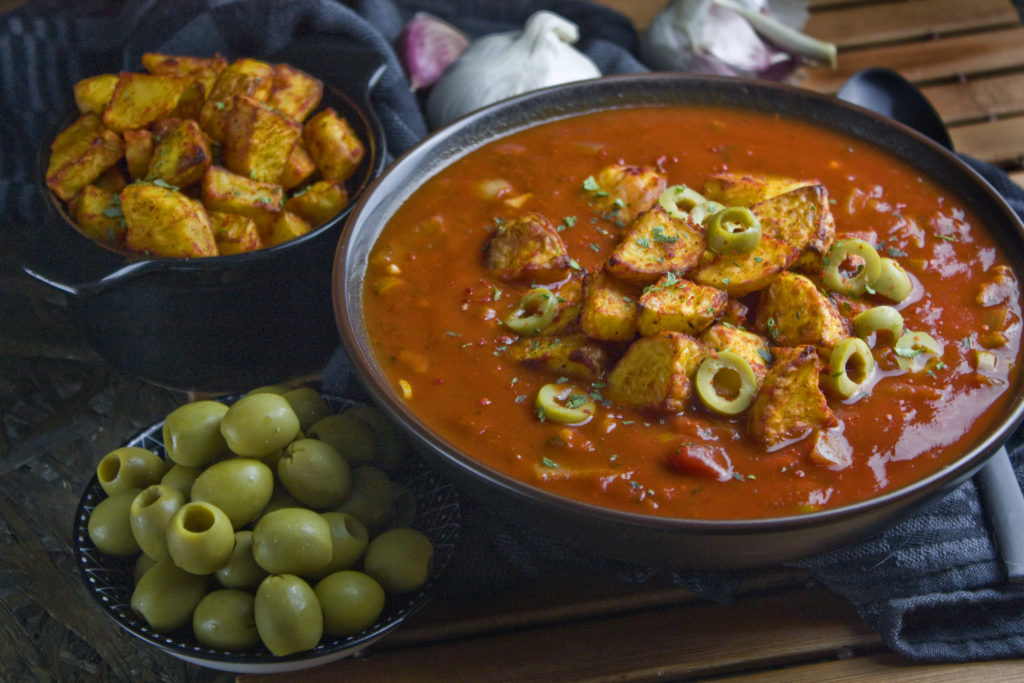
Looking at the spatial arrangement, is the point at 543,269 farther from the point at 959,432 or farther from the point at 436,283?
the point at 959,432

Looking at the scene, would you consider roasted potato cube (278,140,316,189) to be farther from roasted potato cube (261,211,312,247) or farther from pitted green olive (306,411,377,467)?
pitted green olive (306,411,377,467)

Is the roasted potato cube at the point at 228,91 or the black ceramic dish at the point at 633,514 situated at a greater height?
the black ceramic dish at the point at 633,514

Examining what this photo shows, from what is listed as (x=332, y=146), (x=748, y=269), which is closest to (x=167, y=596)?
(x=332, y=146)

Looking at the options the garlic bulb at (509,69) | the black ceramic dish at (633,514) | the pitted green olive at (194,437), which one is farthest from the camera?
the garlic bulb at (509,69)

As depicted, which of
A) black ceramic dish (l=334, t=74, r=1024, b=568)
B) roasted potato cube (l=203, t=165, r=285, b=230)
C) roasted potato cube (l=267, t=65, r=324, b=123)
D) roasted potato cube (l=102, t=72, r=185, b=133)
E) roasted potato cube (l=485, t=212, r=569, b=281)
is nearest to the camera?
black ceramic dish (l=334, t=74, r=1024, b=568)

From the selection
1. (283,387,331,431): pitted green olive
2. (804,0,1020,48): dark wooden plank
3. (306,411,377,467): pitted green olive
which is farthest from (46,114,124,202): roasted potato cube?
(804,0,1020,48): dark wooden plank

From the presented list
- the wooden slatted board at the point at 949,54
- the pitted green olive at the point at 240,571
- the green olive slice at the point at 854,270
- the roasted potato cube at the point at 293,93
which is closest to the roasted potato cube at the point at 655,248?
the green olive slice at the point at 854,270

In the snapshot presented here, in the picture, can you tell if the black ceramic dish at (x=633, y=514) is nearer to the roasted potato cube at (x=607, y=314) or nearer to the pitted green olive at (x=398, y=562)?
the pitted green olive at (x=398, y=562)
